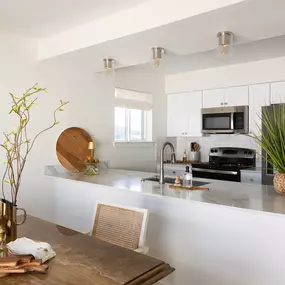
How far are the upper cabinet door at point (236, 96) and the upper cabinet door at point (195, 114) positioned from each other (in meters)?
0.45

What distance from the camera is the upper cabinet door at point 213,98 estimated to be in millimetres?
4465

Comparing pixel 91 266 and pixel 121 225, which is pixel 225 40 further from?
pixel 91 266

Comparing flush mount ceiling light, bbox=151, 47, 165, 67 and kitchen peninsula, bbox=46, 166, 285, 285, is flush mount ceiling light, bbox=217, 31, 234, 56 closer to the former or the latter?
flush mount ceiling light, bbox=151, 47, 165, 67

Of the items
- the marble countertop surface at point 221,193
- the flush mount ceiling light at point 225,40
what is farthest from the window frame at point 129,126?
the flush mount ceiling light at point 225,40

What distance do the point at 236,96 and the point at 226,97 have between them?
0.15 meters

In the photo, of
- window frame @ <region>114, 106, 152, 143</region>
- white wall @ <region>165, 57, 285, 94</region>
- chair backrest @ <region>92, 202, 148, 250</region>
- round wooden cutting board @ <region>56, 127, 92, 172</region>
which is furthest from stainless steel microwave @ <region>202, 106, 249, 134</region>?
chair backrest @ <region>92, 202, 148, 250</region>

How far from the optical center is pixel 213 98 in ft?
14.9

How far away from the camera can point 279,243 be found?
1.82 metres

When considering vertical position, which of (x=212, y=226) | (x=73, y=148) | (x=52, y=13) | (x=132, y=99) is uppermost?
(x=52, y=13)

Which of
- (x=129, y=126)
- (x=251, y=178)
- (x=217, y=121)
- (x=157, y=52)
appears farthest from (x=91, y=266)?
(x=217, y=121)

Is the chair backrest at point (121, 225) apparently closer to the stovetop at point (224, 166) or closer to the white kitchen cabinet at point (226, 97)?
the stovetop at point (224, 166)

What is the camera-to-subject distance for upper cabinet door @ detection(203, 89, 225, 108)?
4465mm

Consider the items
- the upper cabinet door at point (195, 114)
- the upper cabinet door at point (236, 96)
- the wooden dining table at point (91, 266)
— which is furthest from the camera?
the upper cabinet door at point (195, 114)

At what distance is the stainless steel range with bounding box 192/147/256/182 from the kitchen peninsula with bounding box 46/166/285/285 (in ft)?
4.34
